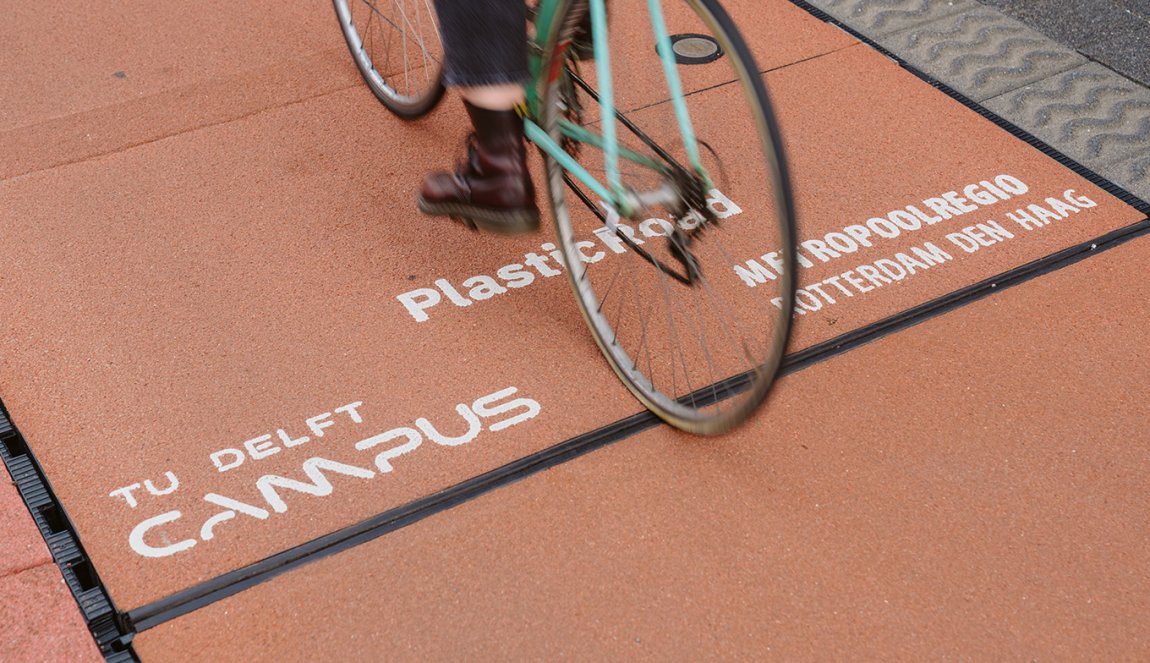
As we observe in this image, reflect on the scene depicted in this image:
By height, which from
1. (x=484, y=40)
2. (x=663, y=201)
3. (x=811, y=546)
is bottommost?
(x=811, y=546)

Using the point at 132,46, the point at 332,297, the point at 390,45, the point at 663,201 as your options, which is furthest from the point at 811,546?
the point at 132,46

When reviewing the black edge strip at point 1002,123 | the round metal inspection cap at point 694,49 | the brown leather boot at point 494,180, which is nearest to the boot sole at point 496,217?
the brown leather boot at point 494,180

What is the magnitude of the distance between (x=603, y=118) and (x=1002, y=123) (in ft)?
5.95

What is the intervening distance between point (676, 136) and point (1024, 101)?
1.68 m

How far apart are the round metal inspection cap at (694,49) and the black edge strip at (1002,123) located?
0.54m

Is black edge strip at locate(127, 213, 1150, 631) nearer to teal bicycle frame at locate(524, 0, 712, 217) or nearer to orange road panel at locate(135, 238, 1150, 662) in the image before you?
orange road panel at locate(135, 238, 1150, 662)

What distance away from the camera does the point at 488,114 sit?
2477 mm

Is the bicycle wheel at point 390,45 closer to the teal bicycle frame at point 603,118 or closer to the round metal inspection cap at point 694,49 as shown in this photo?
the round metal inspection cap at point 694,49

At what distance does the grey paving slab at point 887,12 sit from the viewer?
4125 millimetres

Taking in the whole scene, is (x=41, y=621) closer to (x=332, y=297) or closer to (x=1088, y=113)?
(x=332, y=297)

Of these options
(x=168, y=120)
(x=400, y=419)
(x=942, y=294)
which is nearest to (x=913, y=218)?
(x=942, y=294)

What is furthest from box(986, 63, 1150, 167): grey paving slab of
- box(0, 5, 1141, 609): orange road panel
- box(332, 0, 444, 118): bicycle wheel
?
box(332, 0, 444, 118): bicycle wheel

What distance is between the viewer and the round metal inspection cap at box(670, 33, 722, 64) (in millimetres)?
3824

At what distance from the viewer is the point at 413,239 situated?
3156 millimetres
